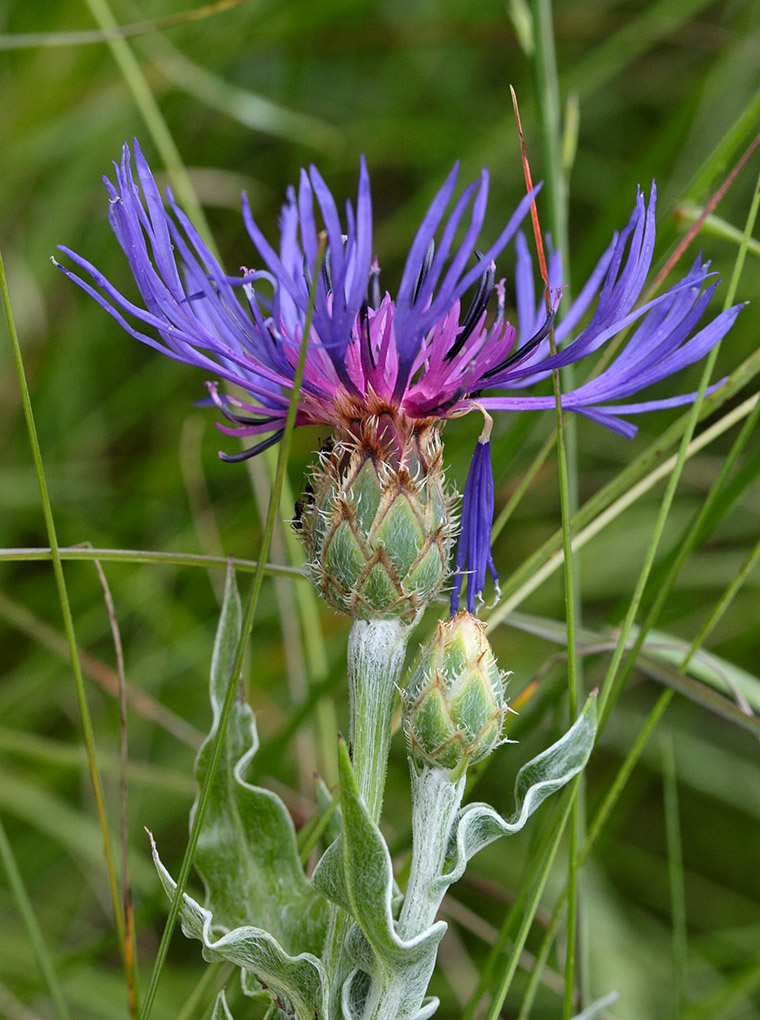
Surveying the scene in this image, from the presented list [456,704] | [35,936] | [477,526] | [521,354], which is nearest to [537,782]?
[456,704]

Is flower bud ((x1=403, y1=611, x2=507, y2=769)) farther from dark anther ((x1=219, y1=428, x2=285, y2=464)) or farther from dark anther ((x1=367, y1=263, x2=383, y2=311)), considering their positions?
dark anther ((x1=367, y1=263, x2=383, y2=311))

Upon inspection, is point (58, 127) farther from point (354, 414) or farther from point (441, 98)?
point (354, 414)

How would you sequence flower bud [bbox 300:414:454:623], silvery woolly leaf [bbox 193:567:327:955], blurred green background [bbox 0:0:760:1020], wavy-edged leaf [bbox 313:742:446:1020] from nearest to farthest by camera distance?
wavy-edged leaf [bbox 313:742:446:1020] → flower bud [bbox 300:414:454:623] → silvery woolly leaf [bbox 193:567:327:955] → blurred green background [bbox 0:0:760:1020]

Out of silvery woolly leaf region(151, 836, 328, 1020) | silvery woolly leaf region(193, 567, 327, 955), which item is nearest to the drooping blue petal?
silvery woolly leaf region(193, 567, 327, 955)

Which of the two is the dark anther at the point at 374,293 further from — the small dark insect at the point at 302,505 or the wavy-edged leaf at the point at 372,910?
the wavy-edged leaf at the point at 372,910

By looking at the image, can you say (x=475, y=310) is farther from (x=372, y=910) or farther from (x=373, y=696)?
(x=372, y=910)

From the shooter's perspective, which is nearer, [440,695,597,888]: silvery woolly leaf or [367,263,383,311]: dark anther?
[440,695,597,888]: silvery woolly leaf

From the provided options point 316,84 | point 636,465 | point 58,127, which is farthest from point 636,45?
point 636,465
